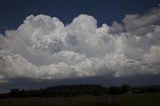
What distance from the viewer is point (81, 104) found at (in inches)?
2660

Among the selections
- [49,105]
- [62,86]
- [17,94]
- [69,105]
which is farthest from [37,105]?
[62,86]

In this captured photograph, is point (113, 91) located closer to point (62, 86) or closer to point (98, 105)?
point (62, 86)

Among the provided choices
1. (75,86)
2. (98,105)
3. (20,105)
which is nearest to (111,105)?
(98,105)

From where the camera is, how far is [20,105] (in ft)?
222

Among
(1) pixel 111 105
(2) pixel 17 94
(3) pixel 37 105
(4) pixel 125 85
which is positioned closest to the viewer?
(1) pixel 111 105

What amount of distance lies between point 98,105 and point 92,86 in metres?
128

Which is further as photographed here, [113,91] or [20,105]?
[113,91]

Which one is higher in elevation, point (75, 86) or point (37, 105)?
point (75, 86)

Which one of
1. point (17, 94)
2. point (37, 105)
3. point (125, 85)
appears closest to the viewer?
point (37, 105)

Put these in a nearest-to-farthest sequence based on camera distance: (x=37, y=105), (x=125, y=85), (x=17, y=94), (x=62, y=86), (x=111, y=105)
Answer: (x=111, y=105), (x=37, y=105), (x=17, y=94), (x=125, y=85), (x=62, y=86)

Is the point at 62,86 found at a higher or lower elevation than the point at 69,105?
higher

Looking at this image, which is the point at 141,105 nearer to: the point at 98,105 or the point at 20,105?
the point at 98,105

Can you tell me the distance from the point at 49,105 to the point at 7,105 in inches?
377

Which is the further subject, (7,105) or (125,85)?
(125,85)
